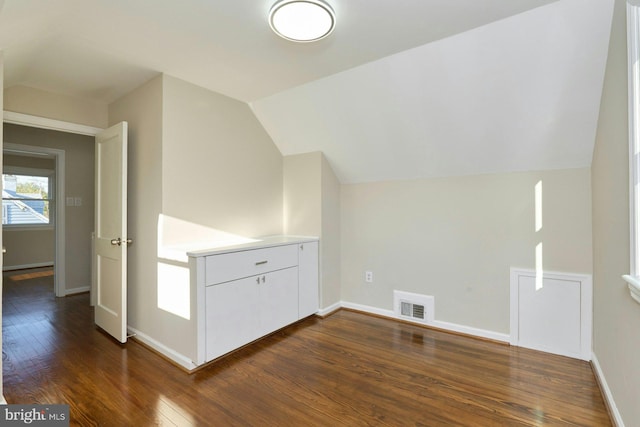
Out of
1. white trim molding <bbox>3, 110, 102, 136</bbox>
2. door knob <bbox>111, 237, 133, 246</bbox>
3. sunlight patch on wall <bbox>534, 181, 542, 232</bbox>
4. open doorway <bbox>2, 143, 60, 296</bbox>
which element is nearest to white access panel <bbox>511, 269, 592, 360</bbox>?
sunlight patch on wall <bbox>534, 181, 542, 232</bbox>

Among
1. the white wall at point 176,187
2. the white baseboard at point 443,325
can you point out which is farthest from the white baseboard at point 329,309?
the white wall at point 176,187

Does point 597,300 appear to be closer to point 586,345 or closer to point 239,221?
point 586,345

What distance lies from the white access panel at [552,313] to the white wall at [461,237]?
0.08 metres

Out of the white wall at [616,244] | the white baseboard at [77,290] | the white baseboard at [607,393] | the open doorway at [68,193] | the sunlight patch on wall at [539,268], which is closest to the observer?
the white wall at [616,244]

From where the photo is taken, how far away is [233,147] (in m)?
2.97

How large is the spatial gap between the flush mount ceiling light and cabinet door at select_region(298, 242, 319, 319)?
73.2 inches

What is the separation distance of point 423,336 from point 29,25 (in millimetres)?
3473

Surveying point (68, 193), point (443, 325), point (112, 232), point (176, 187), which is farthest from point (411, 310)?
point (68, 193)

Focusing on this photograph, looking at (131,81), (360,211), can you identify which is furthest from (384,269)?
(131,81)

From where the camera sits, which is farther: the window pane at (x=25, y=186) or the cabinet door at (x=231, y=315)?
the window pane at (x=25, y=186)

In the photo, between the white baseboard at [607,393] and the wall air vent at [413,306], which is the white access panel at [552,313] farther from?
the wall air vent at [413,306]

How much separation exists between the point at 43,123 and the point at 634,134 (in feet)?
13.4

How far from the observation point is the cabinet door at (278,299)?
2625 mm

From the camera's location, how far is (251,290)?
251 centimetres
